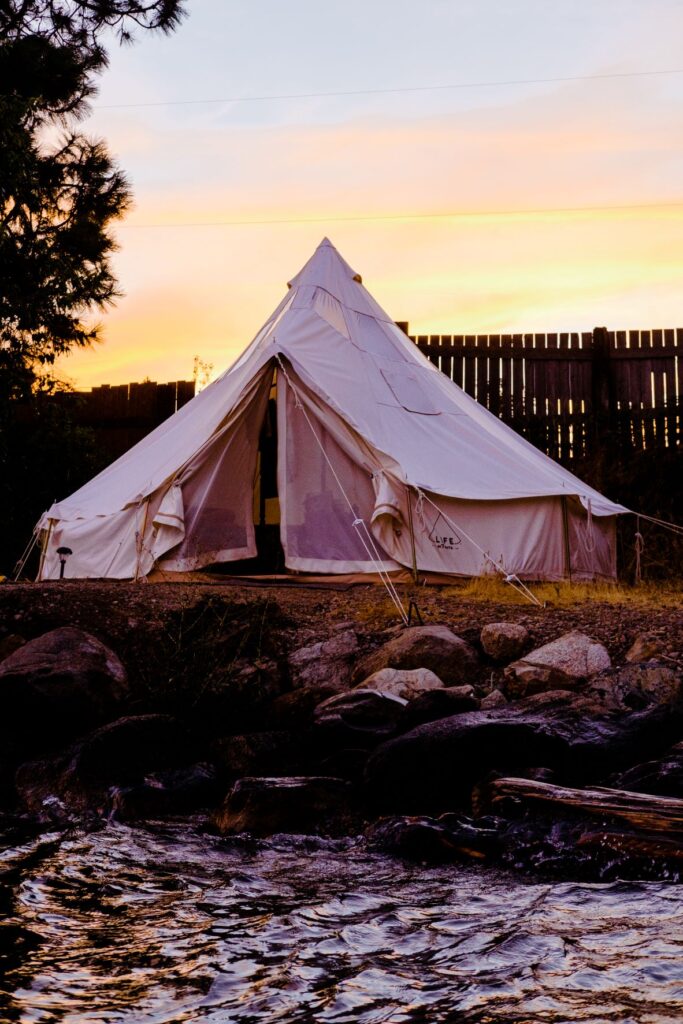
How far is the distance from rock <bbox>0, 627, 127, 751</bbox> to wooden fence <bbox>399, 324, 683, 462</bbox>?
690 centimetres

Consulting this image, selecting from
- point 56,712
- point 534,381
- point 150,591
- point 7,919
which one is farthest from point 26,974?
point 534,381

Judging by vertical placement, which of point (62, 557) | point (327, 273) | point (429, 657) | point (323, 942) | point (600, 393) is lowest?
point (323, 942)

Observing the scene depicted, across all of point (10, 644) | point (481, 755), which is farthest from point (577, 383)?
point (481, 755)

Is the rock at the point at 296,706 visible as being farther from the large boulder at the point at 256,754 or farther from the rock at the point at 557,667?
the rock at the point at 557,667

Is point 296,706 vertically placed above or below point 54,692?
below

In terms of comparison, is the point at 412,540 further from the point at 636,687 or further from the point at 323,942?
the point at 323,942

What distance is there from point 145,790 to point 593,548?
5427 millimetres

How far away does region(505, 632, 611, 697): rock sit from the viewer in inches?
225

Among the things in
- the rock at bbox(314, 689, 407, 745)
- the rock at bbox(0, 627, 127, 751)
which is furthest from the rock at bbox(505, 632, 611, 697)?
the rock at bbox(0, 627, 127, 751)

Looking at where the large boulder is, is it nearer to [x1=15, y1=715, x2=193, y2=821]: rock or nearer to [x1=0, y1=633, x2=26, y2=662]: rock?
[x1=15, y1=715, x2=193, y2=821]: rock

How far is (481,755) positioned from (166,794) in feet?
4.49

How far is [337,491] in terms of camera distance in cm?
917

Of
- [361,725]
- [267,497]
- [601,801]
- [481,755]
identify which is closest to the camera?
[601,801]

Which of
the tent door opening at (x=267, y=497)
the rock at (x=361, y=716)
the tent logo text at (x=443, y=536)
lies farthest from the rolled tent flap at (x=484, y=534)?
the rock at (x=361, y=716)
